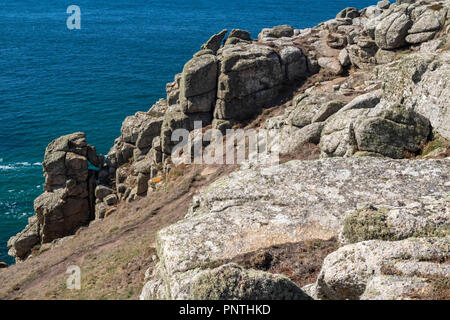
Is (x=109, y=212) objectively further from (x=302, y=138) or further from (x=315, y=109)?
(x=315, y=109)

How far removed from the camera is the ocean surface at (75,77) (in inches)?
3081

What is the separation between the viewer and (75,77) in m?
120

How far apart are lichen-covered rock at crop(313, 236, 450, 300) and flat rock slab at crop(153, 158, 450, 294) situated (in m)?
4.85

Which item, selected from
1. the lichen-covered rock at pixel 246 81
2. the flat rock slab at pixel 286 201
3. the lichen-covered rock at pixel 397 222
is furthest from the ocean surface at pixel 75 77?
the lichen-covered rock at pixel 397 222

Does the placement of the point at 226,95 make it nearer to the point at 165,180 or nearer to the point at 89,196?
the point at 165,180

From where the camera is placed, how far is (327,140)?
2847 centimetres

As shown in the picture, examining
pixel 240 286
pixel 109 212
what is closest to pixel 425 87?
pixel 240 286

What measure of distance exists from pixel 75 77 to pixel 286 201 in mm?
116334

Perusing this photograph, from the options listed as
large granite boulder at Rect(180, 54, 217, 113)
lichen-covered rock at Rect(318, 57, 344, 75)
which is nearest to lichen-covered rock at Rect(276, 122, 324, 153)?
large granite boulder at Rect(180, 54, 217, 113)

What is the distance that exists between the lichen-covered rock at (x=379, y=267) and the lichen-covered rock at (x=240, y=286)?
5.58 ft

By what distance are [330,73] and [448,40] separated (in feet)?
50.8

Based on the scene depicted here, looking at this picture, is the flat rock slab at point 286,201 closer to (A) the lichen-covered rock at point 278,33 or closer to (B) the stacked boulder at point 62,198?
(B) the stacked boulder at point 62,198

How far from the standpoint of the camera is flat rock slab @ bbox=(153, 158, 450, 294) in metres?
15.9
